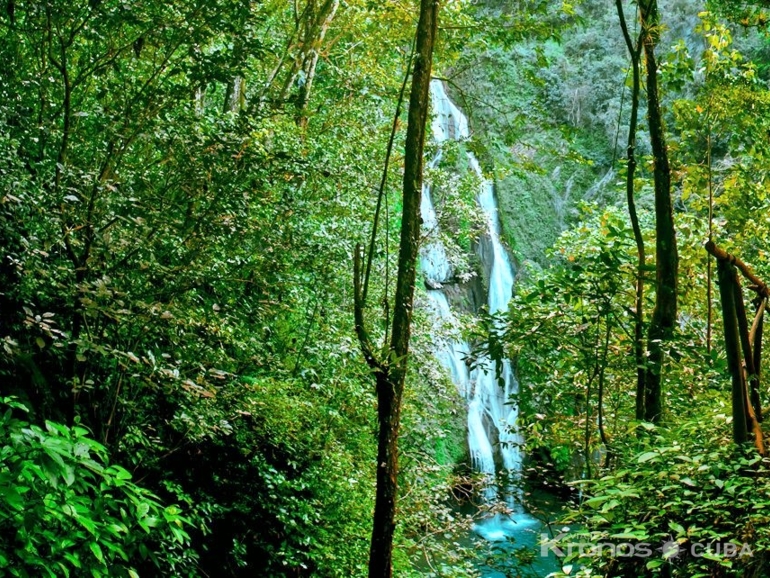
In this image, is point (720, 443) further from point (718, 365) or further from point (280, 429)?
point (280, 429)

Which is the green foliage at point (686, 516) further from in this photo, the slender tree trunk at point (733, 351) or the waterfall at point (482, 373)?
the waterfall at point (482, 373)

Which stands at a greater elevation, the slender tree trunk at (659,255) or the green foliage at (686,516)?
the slender tree trunk at (659,255)

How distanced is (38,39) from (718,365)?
459 cm

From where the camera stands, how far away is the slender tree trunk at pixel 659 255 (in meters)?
3.62

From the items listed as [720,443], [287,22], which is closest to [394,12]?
[287,22]

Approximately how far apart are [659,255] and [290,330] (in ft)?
13.5

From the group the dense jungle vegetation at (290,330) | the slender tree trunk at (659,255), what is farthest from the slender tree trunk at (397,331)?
the slender tree trunk at (659,255)

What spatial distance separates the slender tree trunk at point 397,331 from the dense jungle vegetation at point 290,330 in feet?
0.07

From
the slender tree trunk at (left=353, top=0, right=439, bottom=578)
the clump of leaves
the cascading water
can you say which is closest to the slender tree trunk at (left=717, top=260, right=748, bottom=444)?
the slender tree trunk at (left=353, top=0, right=439, bottom=578)

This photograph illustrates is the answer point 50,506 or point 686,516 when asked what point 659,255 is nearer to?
point 686,516

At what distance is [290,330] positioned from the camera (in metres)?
6.86

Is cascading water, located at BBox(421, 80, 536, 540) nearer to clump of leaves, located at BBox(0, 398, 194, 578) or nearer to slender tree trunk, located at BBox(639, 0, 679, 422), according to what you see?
slender tree trunk, located at BBox(639, 0, 679, 422)

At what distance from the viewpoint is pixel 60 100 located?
440 centimetres

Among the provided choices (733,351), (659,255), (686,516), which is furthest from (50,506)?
(659,255)
